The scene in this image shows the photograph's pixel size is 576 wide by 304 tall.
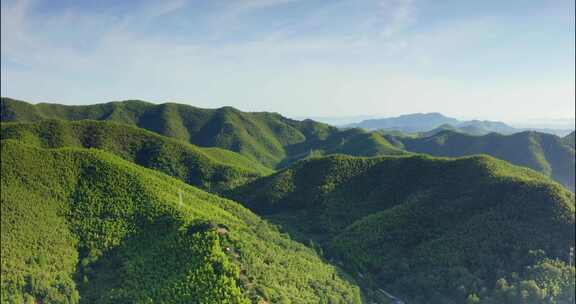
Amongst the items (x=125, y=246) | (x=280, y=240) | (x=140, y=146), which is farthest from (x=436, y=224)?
(x=140, y=146)

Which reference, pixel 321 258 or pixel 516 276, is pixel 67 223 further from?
pixel 516 276

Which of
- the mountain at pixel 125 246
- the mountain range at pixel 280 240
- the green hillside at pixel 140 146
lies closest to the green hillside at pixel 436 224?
the mountain range at pixel 280 240

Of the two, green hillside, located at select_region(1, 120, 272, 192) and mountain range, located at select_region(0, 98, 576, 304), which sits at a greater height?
green hillside, located at select_region(1, 120, 272, 192)

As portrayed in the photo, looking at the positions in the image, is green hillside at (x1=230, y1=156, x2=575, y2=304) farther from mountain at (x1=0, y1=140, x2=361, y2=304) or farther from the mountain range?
mountain at (x1=0, y1=140, x2=361, y2=304)

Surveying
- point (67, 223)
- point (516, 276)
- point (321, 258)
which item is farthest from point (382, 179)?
point (67, 223)

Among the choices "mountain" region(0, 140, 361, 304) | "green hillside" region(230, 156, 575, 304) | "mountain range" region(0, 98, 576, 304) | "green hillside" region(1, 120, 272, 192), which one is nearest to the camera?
"mountain" region(0, 140, 361, 304)

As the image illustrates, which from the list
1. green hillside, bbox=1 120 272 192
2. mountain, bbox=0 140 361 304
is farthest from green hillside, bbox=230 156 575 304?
green hillside, bbox=1 120 272 192
